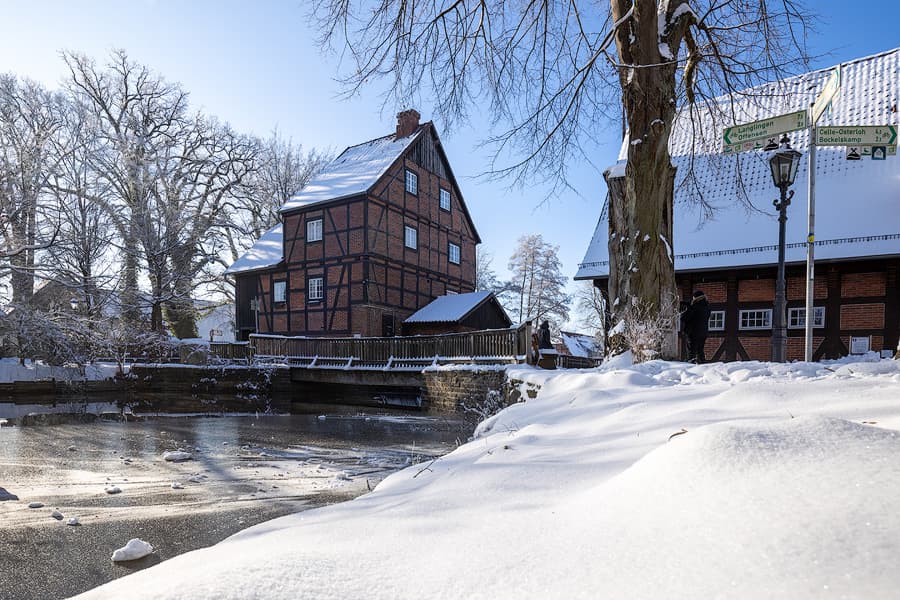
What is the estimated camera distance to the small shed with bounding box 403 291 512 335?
2138 cm

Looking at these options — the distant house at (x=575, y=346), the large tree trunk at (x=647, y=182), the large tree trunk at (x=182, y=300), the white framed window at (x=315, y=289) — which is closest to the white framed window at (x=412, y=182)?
the white framed window at (x=315, y=289)

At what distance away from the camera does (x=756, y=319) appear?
1379 cm

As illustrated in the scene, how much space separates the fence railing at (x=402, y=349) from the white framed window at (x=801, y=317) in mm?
→ 7409

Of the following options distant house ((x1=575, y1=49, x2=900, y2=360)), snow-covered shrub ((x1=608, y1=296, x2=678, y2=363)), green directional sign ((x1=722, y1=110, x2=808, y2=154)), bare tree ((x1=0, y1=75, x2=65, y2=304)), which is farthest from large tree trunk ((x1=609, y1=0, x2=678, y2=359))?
bare tree ((x1=0, y1=75, x2=65, y2=304))

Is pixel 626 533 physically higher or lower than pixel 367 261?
lower

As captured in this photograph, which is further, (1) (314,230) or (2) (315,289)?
(1) (314,230)

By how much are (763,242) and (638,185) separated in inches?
321

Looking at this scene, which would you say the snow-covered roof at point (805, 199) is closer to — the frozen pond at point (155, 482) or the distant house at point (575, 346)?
the frozen pond at point (155, 482)

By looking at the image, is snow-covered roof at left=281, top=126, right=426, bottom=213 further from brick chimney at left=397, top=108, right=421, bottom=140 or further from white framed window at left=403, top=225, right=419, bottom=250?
white framed window at left=403, top=225, right=419, bottom=250

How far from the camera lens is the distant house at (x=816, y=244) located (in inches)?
482

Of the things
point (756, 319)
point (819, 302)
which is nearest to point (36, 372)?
point (756, 319)

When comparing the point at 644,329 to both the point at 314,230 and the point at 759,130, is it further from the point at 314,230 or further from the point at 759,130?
the point at 314,230

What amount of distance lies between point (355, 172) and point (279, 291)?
21.8 ft

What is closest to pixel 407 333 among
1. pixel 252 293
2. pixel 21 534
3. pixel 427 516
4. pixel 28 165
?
pixel 252 293
